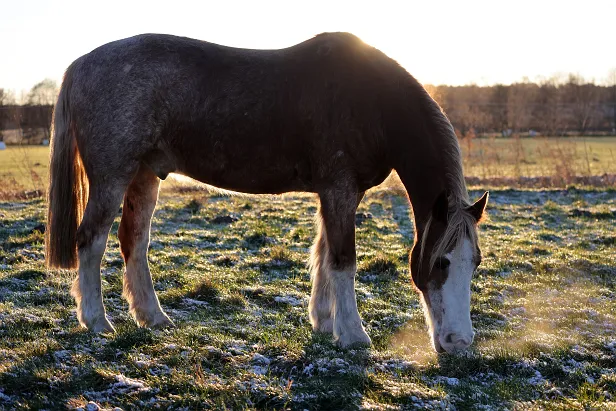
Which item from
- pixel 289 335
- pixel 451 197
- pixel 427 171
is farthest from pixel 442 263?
pixel 289 335

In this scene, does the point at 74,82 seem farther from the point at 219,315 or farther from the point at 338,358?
the point at 338,358

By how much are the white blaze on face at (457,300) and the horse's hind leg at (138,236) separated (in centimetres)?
261

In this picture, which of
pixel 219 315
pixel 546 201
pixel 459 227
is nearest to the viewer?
pixel 459 227

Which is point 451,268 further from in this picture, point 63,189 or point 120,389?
point 63,189

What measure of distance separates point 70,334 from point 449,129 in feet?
11.6

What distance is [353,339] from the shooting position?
4.84 m

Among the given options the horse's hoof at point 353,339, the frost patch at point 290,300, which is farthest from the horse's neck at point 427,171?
the frost patch at point 290,300

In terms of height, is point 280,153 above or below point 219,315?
above

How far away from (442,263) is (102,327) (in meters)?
2.84

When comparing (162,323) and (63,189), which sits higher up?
(63,189)

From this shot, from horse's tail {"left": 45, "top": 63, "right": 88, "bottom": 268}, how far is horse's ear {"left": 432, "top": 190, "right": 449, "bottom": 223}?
3144mm

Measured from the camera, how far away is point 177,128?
5.20 m

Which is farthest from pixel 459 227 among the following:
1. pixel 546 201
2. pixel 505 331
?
pixel 546 201

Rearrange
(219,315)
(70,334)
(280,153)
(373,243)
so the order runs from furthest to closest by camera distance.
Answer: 1. (373,243)
2. (219,315)
3. (280,153)
4. (70,334)
